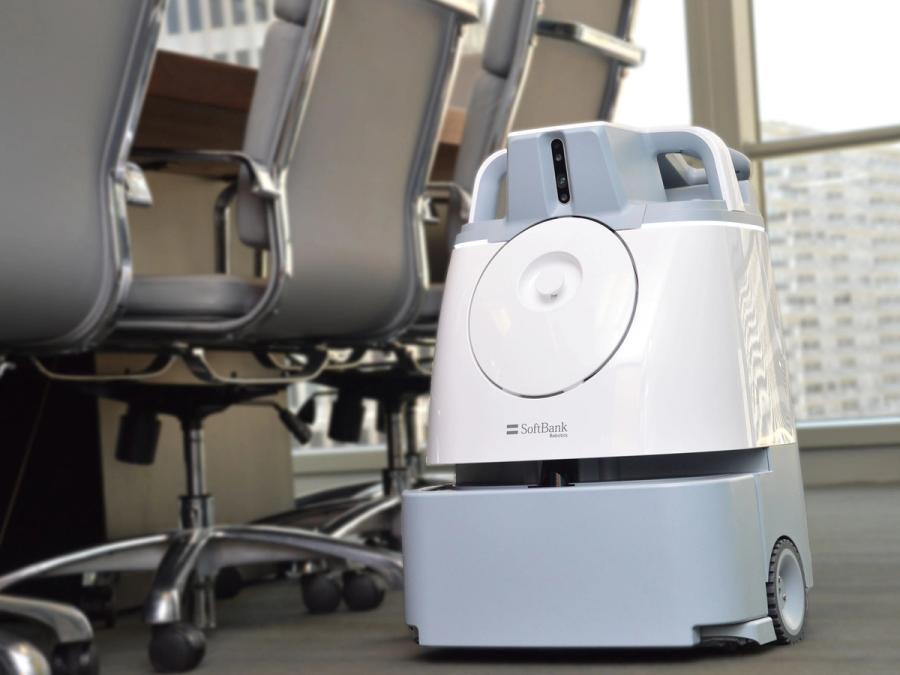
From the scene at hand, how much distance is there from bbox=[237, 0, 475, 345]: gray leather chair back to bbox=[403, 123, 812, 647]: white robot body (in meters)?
0.57

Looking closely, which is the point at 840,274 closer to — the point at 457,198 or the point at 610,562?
the point at 457,198

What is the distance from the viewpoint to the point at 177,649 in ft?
4.96

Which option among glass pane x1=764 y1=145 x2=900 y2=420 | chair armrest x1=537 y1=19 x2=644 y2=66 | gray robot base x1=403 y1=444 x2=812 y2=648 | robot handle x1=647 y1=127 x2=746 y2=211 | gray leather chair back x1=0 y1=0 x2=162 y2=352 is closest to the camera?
gray robot base x1=403 y1=444 x2=812 y2=648

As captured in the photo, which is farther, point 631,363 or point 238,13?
point 238,13

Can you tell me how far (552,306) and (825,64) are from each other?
3.21 metres

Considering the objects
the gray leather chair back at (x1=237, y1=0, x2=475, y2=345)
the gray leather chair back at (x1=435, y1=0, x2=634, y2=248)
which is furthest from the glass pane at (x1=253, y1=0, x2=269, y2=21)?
the gray leather chair back at (x1=237, y1=0, x2=475, y2=345)

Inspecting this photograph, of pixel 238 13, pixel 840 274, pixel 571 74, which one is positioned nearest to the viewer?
pixel 571 74

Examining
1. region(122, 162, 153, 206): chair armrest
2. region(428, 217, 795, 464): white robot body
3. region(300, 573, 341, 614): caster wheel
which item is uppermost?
region(122, 162, 153, 206): chair armrest

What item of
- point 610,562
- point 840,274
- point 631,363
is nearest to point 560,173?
point 631,363

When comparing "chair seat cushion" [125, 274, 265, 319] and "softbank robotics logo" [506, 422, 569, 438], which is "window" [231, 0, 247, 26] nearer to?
"chair seat cushion" [125, 274, 265, 319]

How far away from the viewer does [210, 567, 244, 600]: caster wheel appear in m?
2.25

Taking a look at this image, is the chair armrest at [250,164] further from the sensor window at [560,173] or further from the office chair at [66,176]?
the sensor window at [560,173]

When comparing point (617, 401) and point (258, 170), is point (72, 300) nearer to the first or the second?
point (258, 170)

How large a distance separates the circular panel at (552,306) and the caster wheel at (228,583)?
1077 millimetres
